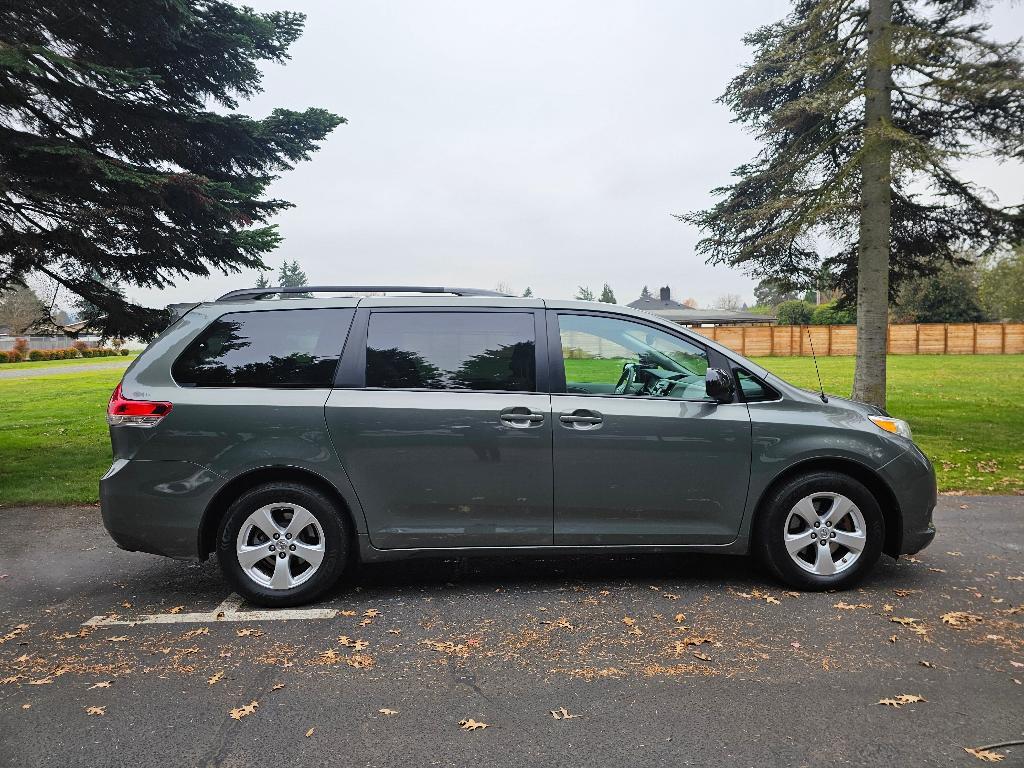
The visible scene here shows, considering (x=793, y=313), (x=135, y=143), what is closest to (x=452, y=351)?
(x=135, y=143)

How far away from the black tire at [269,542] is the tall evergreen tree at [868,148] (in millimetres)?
8465

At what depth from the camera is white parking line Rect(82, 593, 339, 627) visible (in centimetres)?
405

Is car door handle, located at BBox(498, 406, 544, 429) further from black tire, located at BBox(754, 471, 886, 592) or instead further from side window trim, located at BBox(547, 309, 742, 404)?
black tire, located at BBox(754, 471, 886, 592)

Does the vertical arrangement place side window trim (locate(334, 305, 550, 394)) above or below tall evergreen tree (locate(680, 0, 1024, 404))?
below

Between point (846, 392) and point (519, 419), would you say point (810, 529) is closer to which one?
→ point (519, 419)

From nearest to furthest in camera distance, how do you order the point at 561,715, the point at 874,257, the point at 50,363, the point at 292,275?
1. the point at 561,715
2. the point at 874,257
3. the point at 50,363
4. the point at 292,275

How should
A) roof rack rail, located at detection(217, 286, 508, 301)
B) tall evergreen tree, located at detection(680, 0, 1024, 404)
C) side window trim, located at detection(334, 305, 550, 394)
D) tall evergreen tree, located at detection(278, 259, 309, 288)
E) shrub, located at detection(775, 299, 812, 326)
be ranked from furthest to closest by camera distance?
tall evergreen tree, located at detection(278, 259, 309, 288)
shrub, located at detection(775, 299, 812, 326)
tall evergreen tree, located at detection(680, 0, 1024, 404)
roof rack rail, located at detection(217, 286, 508, 301)
side window trim, located at detection(334, 305, 550, 394)

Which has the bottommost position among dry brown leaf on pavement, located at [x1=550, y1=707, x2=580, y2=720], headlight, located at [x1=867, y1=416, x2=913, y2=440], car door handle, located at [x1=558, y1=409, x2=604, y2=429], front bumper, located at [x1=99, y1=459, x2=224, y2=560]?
dry brown leaf on pavement, located at [x1=550, y1=707, x2=580, y2=720]

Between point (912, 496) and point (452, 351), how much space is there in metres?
2.97

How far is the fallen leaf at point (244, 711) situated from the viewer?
2.97 m

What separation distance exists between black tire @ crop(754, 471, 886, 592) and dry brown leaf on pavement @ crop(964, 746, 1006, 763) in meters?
1.71

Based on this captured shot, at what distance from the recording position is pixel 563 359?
14.4ft

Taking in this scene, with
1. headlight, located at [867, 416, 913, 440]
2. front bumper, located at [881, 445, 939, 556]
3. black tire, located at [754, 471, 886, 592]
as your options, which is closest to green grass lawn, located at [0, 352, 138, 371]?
black tire, located at [754, 471, 886, 592]

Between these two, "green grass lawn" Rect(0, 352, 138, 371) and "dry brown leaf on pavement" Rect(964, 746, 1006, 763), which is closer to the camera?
"dry brown leaf on pavement" Rect(964, 746, 1006, 763)
